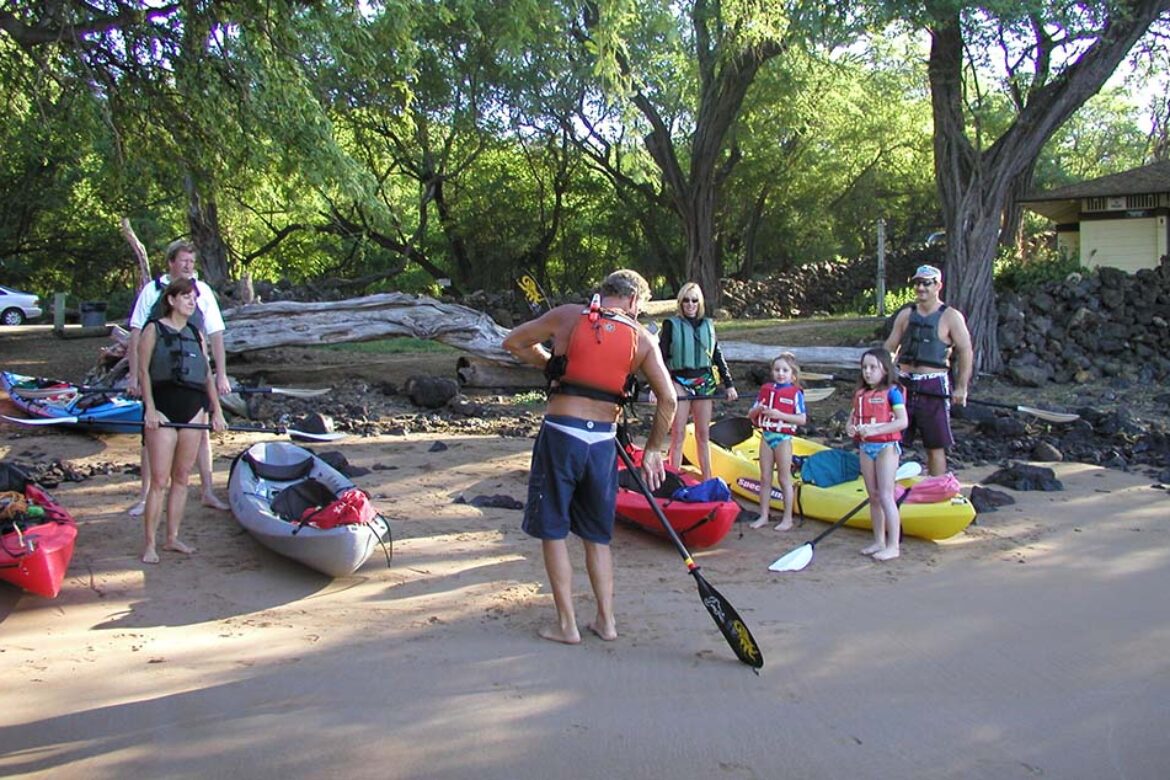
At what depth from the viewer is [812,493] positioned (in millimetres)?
7539

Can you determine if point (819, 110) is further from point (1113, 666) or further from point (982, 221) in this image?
point (1113, 666)

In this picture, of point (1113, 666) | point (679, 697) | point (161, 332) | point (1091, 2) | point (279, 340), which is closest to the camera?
point (679, 697)

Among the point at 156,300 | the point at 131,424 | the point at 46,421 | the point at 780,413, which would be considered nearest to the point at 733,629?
the point at 780,413

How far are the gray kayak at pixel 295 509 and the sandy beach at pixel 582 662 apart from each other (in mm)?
196

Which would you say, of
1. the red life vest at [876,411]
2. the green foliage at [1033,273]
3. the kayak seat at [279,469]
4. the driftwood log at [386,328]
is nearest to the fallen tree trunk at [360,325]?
the driftwood log at [386,328]

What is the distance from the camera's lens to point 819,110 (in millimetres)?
24891

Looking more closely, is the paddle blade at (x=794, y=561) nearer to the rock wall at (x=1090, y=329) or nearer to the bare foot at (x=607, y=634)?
the bare foot at (x=607, y=634)

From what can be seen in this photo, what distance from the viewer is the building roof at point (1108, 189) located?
63.4 ft

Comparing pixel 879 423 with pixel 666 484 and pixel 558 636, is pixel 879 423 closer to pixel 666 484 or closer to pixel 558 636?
pixel 666 484

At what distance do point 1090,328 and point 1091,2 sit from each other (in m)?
4.88

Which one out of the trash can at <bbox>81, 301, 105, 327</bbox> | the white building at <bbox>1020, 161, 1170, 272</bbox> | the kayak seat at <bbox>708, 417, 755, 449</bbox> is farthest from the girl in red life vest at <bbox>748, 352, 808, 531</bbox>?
the trash can at <bbox>81, 301, 105, 327</bbox>

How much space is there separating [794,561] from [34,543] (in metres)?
4.32

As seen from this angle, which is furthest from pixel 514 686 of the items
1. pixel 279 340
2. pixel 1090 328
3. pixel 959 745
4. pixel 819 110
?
pixel 819 110

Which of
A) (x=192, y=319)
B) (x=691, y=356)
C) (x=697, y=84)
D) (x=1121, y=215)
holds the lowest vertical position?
(x=691, y=356)
